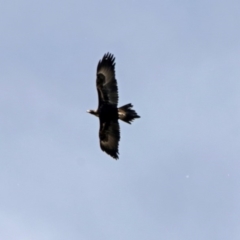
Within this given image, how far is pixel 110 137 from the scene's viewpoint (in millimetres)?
70500

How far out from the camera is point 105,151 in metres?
70.8

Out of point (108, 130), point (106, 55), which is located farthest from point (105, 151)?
point (106, 55)

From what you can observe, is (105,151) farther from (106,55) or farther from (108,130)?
(106,55)

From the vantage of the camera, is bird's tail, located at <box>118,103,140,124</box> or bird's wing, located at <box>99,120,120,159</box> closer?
bird's tail, located at <box>118,103,140,124</box>

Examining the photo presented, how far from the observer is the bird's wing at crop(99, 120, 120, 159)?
70125 mm

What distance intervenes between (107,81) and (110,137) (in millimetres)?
3355

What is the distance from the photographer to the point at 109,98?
6944cm

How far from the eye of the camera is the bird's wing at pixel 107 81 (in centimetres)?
6938

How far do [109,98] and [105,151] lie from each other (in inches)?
131

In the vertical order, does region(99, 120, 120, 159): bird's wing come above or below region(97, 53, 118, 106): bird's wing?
below

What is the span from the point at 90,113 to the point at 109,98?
1796 mm

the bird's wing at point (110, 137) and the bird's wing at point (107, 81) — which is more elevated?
the bird's wing at point (107, 81)

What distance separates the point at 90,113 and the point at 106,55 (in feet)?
11.5

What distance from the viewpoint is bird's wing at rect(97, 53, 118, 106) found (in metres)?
69.4
